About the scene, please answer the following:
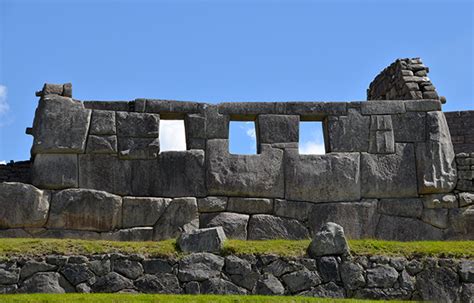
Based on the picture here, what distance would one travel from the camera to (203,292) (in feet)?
33.8

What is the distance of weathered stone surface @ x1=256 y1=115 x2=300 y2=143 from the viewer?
1447 cm

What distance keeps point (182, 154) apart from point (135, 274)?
4.18m

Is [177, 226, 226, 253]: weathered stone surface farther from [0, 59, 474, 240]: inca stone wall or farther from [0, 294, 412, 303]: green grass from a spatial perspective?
[0, 59, 474, 240]: inca stone wall

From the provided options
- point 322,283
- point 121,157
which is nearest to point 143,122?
point 121,157

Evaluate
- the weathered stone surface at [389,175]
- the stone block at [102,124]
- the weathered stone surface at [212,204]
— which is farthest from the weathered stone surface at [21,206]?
the weathered stone surface at [389,175]

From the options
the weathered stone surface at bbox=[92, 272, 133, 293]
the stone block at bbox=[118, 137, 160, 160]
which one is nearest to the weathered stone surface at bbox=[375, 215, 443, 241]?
the stone block at bbox=[118, 137, 160, 160]

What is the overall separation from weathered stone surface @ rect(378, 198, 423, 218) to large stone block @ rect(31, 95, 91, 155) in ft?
19.7

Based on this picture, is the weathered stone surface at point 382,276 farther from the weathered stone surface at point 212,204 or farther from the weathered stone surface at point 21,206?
the weathered stone surface at point 21,206

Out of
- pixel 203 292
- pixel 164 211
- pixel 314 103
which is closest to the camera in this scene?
pixel 203 292

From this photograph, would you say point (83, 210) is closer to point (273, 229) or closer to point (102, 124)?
point (102, 124)

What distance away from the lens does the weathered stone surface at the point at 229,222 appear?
13898 mm

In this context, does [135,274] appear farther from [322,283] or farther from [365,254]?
[365,254]

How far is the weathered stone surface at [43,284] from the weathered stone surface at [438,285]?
513 centimetres

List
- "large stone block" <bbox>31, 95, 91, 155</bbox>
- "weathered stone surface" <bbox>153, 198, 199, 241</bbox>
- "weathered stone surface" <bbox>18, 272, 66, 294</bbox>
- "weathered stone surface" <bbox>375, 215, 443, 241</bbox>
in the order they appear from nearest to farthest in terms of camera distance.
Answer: "weathered stone surface" <bbox>18, 272, 66, 294</bbox>, "weathered stone surface" <bbox>153, 198, 199, 241</bbox>, "large stone block" <bbox>31, 95, 91, 155</bbox>, "weathered stone surface" <bbox>375, 215, 443, 241</bbox>
